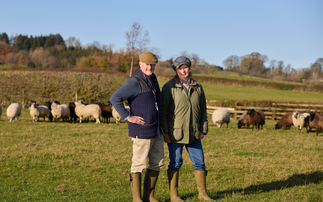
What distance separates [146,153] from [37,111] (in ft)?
55.3

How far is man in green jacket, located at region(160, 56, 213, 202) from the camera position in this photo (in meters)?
4.65

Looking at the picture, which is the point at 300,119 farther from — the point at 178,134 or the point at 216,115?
the point at 178,134

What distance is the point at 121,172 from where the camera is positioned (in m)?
7.34

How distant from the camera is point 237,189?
5848mm

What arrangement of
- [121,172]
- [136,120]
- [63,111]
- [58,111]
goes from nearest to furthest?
[136,120], [121,172], [58,111], [63,111]

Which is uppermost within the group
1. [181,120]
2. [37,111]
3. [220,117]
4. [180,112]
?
[180,112]

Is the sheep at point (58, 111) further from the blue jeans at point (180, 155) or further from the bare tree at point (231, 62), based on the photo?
the bare tree at point (231, 62)

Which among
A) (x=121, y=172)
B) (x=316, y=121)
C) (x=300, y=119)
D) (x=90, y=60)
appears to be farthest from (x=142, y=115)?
(x=90, y=60)

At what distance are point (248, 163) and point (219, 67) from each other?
97340mm

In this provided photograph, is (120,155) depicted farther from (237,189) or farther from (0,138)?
(0,138)

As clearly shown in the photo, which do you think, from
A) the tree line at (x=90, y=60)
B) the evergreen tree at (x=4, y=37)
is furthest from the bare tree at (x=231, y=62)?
the evergreen tree at (x=4, y=37)

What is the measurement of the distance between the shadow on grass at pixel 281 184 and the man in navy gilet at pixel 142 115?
1.62m

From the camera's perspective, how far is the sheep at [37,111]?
1900cm

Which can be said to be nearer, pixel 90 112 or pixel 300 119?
pixel 300 119
